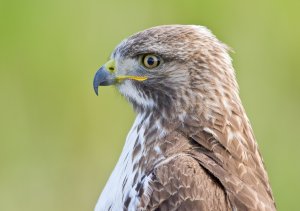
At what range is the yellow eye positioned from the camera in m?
10.2

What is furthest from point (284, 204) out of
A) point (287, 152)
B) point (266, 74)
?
point (266, 74)

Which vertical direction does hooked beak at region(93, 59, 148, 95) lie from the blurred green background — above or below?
above

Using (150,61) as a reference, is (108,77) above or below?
below

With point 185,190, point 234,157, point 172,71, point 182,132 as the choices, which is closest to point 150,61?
point 172,71

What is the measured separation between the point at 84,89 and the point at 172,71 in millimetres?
4154

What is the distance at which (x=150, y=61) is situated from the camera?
10242 millimetres

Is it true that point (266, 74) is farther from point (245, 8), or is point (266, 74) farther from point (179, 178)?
point (179, 178)

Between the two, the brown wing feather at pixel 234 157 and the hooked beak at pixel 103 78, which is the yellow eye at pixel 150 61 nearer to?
the hooked beak at pixel 103 78

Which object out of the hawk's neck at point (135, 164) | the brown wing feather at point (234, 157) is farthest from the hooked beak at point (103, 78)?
the brown wing feather at point (234, 157)

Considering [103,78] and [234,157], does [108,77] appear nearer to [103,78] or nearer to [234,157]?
[103,78]

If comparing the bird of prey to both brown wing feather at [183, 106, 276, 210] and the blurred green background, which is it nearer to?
brown wing feather at [183, 106, 276, 210]

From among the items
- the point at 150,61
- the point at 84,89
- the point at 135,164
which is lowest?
the point at 84,89

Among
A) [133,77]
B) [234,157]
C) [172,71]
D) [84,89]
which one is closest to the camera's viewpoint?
[234,157]

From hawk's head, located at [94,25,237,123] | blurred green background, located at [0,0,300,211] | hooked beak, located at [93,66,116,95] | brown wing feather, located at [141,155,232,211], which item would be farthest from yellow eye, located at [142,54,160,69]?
blurred green background, located at [0,0,300,211]
